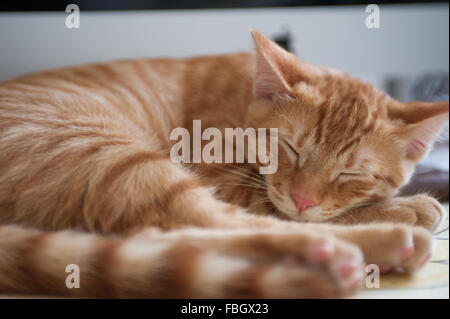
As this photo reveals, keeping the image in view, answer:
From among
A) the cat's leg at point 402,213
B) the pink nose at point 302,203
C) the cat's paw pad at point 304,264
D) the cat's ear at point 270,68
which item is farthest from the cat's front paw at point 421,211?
the cat's ear at point 270,68

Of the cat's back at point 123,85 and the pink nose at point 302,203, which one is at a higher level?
the cat's back at point 123,85

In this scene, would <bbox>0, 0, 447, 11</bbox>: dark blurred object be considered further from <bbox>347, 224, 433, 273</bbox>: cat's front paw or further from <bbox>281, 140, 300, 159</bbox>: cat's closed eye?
<bbox>347, 224, 433, 273</bbox>: cat's front paw

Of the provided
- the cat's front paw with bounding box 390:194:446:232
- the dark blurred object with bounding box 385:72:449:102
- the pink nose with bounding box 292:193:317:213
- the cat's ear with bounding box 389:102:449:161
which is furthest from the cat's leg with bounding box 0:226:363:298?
the dark blurred object with bounding box 385:72:449:102

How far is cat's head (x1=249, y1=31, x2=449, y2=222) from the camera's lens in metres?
1.23

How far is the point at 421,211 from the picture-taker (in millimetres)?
1238

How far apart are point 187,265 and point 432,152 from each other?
1.37 meters

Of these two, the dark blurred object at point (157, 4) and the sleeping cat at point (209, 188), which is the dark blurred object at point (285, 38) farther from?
the dark blurred object at point (157, 4)

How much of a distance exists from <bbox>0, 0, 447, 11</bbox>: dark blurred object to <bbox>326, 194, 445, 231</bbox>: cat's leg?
1.83 ft

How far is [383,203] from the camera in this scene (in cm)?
130

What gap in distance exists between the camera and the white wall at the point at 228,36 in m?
1.18

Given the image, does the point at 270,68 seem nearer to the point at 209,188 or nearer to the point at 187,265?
the point at 209,188

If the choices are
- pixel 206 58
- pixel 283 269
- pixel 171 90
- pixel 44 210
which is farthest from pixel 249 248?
pixel 206 58

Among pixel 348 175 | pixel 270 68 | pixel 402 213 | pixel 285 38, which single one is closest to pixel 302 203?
pixel 348 175

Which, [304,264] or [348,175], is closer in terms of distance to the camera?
[304,264]
